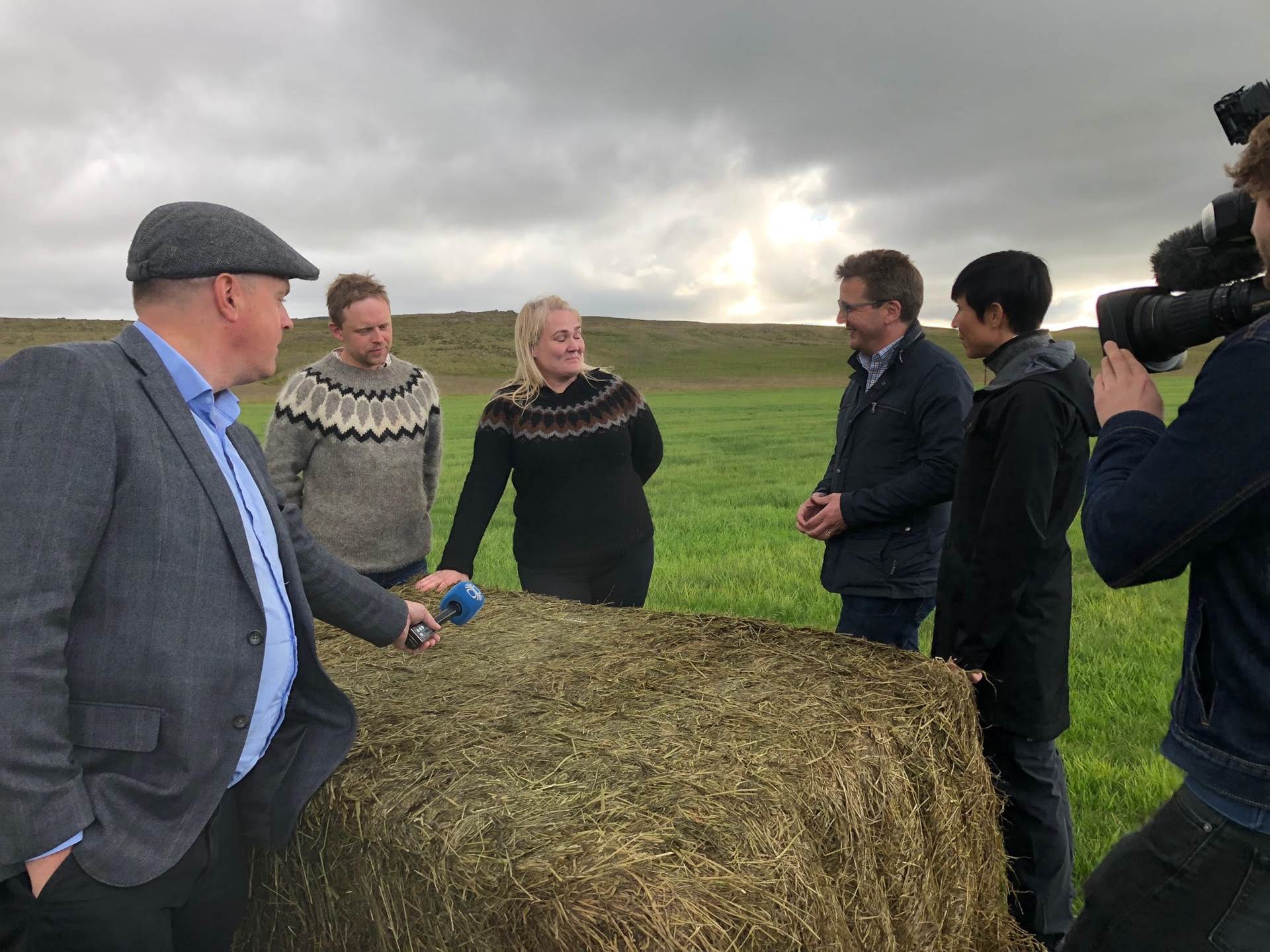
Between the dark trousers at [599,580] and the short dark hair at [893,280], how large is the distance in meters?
1.78

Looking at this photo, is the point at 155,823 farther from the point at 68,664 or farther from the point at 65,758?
the point at 68,664

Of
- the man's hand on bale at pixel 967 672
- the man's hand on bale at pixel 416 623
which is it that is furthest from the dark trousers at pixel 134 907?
the man's hand on bale at pixel 967 672

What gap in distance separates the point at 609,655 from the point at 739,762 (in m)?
0.92

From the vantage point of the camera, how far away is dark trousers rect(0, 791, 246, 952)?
168cm

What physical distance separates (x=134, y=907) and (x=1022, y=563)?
2.65 m

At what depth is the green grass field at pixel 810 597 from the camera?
4.15m

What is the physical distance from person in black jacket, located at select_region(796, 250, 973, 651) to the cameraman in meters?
1.90

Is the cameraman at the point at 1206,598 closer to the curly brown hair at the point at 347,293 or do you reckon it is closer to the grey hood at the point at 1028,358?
the grey hood at the point at 1028,358

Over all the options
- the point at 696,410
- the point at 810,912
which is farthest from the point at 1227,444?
the point at 696,410

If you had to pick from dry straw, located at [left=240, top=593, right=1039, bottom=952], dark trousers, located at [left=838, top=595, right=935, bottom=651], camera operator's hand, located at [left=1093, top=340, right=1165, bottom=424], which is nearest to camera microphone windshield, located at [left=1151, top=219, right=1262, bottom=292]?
camera operator's hand, located at [left=1093, top=340, right=1165, bottom=424]

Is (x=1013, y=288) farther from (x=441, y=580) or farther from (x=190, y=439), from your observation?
(x=190, y=439)

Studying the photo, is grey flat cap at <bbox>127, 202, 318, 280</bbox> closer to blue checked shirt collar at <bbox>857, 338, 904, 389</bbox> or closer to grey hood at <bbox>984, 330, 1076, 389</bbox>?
grey hood at <bbox>984, 330, 1076, 389</bbox>

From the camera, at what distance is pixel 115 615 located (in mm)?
1681

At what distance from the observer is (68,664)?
167 cm
